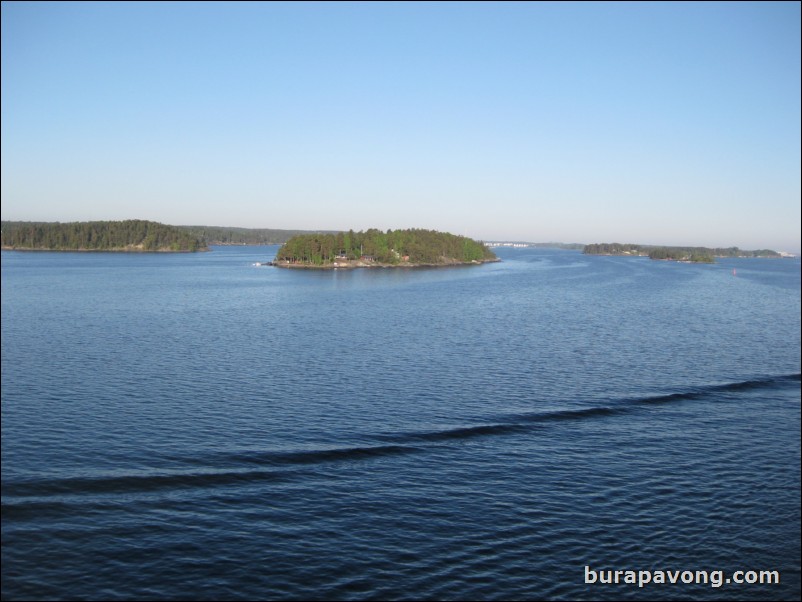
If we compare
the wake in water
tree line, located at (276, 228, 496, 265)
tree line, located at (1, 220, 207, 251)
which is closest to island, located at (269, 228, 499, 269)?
tree line, located at (276, 228, 496, 265)

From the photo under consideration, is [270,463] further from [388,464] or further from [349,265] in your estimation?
[349,265]

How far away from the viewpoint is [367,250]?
169250 mm

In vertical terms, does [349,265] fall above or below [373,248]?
below

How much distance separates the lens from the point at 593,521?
20.7 metres

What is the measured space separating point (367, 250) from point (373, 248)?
1717 mm

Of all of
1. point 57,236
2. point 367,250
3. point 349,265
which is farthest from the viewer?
point 367,250

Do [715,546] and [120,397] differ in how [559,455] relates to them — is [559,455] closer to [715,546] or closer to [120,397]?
[715,546]

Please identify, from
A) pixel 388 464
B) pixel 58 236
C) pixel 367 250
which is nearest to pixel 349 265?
pixel 367 250

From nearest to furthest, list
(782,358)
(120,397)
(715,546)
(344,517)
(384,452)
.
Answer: (715,546), (344,517), (384,452), (120,397), (782,358)

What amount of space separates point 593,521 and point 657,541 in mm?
2018

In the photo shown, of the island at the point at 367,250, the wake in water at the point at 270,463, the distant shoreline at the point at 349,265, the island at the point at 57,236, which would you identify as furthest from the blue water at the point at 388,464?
the island at the point at 367,250

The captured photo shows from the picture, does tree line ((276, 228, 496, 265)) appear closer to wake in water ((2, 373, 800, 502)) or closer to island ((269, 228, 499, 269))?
island ((269, 228, 499, 269))

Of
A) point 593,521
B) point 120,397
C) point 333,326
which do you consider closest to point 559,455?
point 593,521

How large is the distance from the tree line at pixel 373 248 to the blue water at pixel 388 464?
104m
